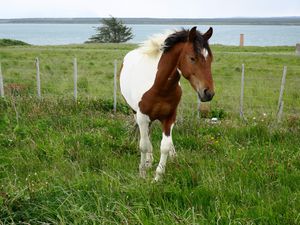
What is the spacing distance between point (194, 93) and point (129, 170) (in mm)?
7767

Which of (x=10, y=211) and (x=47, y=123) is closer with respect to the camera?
(x=10, y=211)

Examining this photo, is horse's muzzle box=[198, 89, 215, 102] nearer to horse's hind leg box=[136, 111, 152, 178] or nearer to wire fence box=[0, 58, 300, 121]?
horse's hind leg box=[136, 111, 152, 178]

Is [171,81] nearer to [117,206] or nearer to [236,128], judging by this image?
[117,206]

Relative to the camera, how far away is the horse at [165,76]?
4.51 m

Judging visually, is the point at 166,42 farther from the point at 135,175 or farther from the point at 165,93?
the point at 135,175

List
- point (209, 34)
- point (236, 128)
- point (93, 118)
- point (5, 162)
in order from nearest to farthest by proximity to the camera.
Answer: point (209, 34)
point (5, 162)
point (236, 128)
point (93, 118)

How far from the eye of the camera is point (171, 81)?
16.9 ft

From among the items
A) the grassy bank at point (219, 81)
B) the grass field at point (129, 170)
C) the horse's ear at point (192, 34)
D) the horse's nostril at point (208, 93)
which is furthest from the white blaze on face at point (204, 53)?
the grassy bank at point (219, 81)

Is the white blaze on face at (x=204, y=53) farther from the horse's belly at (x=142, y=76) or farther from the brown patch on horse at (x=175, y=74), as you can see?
the horse's belly at (x=142, y=76)

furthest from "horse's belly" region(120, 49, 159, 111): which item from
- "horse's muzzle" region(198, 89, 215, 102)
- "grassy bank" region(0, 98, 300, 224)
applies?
"horse's muzzle" region(198, 89, 215, 102)

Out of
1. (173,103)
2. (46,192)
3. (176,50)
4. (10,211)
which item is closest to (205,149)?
(173,103)

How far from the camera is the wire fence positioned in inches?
389

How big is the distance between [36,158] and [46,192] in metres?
1.67

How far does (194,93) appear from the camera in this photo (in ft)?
42.1
